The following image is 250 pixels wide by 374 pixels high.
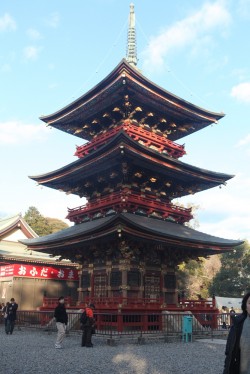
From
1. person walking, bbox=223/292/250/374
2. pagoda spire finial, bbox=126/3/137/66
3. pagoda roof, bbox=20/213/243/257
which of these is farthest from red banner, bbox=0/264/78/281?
person walking, bbox=223/292/250/374

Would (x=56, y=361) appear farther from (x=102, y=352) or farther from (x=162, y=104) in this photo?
(x=162, y=104)

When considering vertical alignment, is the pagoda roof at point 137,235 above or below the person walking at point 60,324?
above

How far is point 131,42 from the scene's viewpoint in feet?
111

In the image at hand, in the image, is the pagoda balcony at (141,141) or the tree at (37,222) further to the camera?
the tree at (37,222)

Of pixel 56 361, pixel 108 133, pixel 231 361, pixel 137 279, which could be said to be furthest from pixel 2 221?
pixel 231 361

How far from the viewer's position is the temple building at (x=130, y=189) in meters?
20.6

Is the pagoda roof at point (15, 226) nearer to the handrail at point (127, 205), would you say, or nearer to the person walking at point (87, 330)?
the handrail at point (127, 205)

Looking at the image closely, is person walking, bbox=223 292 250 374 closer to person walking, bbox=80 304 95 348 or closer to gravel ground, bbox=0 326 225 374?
gravel ground, bbox=0 326 225 374

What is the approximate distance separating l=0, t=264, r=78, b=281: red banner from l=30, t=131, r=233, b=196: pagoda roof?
601 centimetres

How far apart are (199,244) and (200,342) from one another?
6234mm

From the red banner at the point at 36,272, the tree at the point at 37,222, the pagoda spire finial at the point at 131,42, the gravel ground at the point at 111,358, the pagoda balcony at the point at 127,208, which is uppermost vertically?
the pagoda spire finial at the point at 131,42

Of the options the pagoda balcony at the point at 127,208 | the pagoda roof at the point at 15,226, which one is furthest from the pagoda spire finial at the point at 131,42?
the pagoda roof at the point at 15,226

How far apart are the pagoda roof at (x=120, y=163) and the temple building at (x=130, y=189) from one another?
0.06 metres

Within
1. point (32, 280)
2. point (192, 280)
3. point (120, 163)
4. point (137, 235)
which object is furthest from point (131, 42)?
point (192, 280)
